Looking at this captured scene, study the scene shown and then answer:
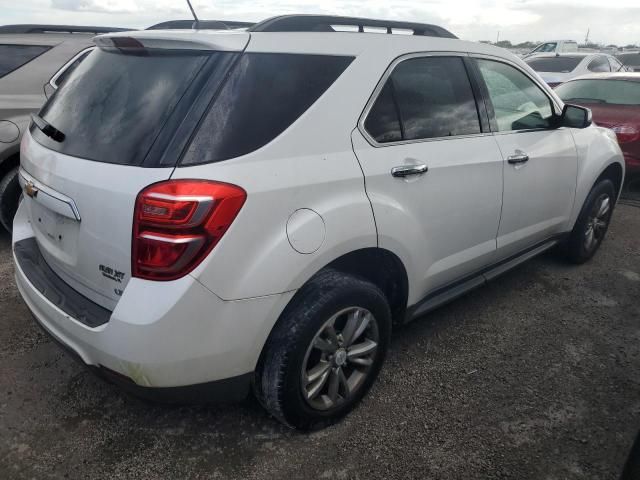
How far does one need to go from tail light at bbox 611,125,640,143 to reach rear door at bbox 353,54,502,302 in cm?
388

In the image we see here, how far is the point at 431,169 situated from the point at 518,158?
0.84 metres

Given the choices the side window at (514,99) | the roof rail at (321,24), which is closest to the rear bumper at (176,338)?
the roof rail at (321,24)

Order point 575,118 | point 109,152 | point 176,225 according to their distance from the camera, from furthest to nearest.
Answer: point 575,118, point 109,152, point 176,225

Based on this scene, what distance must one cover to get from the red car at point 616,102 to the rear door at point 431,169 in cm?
390

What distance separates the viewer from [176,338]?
5.95 feet

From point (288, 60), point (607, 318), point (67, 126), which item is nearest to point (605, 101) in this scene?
point (607, 318)

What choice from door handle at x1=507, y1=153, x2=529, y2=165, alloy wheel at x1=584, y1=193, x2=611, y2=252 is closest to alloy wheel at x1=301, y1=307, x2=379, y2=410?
door handle at x1=507, y1=153, x2=529, y2=165

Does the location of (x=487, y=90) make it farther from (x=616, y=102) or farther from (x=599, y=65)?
(x=599, y=65)

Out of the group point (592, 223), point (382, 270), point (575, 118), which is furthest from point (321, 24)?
point (592, 223)

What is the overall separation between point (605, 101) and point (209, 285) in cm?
646

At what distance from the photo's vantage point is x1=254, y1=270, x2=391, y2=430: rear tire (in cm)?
208

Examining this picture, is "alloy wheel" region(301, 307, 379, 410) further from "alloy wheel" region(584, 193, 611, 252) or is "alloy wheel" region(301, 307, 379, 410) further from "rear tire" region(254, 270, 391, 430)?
"alloy wheel" region(584, 193, 611, 252)

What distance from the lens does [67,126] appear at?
2240mm

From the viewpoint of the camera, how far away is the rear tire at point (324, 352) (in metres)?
2.08
